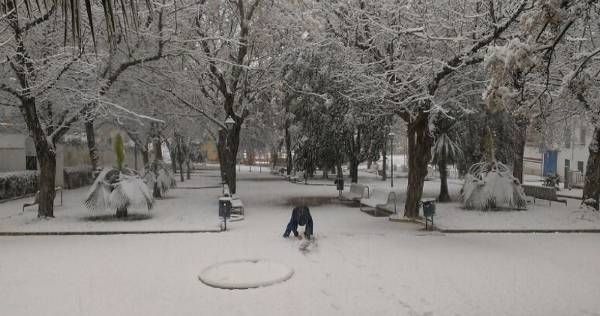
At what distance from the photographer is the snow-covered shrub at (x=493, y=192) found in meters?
19.3

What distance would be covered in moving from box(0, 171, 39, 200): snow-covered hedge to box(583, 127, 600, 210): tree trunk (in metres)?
25.8

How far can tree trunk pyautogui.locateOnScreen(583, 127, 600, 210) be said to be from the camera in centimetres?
1839

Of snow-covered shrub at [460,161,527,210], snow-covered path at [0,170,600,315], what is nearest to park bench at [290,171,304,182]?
snow-covered shrub at [460,161,527,210]

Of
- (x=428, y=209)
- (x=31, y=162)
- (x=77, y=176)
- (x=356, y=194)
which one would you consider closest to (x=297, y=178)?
(x=356, y=194)

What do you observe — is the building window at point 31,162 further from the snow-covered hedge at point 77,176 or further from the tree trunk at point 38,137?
the tree trunk at point 38,137

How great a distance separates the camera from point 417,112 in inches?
680

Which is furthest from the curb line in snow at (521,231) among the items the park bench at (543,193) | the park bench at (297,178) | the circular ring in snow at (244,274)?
the park bench at (297,178)

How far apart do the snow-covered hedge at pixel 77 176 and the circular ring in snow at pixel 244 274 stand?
24.3 m

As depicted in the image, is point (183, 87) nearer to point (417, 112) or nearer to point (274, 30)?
point (274, 30)

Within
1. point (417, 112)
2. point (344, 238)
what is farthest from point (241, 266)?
point (417, 112)

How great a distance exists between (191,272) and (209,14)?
15278 millimetres

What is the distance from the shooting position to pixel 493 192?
63.1 feet

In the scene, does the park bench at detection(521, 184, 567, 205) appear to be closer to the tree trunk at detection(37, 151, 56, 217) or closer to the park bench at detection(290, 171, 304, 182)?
the park bench at detection(290, 171, 304, 182)

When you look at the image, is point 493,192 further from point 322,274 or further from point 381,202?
point 322,274
